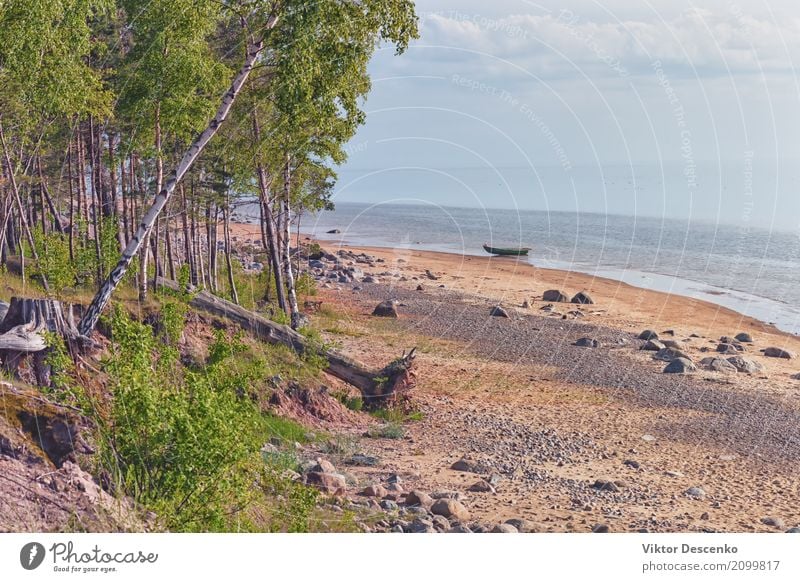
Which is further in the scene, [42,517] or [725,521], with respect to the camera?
[725,521]

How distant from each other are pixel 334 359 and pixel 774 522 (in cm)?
1357

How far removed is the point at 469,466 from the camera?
24094 millimetres

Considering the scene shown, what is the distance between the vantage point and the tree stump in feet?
61.3

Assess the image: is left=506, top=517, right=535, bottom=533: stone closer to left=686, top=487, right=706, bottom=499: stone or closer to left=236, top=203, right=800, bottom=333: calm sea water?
left=686, top=487, right=706, bottom=499: stone

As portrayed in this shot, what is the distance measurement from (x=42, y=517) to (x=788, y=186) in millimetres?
201589

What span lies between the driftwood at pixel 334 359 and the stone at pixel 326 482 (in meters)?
8.55

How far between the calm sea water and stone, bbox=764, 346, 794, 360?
10.2 m

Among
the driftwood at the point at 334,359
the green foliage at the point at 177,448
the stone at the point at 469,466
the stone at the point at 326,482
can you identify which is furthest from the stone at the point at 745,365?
the green foliage at the point at 177,448

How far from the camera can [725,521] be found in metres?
21.8

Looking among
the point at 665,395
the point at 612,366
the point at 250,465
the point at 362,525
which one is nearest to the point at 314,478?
the point at 362,525

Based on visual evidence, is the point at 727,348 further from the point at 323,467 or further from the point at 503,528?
the point at 503,528

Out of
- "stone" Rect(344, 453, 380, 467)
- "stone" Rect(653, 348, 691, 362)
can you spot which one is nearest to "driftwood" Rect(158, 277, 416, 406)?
"stone" Rect(344, 453, 380, 467)
